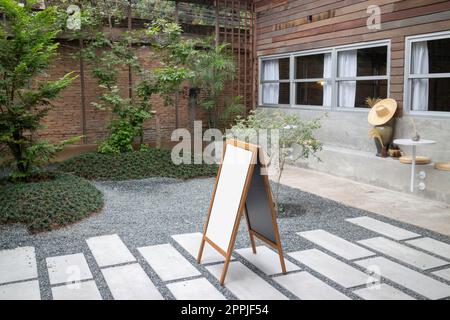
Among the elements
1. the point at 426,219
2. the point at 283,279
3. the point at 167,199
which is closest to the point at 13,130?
the point at 167,199

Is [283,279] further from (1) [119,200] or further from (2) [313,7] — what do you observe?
(2) [313,7]

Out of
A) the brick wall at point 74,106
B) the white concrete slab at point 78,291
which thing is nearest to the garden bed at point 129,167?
the brick wall at point 74,106

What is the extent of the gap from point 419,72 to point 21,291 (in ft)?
19.2

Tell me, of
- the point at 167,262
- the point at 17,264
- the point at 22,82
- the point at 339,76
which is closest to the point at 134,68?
the point at 22,82

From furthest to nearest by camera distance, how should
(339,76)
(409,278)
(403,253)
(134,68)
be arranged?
(134,68), (339,76), (403,253), (409,278)

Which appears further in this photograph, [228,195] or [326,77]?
[326,77]

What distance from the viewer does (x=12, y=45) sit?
18.5 feet

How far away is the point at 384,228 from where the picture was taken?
470cm

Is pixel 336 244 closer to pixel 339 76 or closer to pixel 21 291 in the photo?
pixel 21 291

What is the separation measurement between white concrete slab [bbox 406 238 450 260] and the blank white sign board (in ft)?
6.52

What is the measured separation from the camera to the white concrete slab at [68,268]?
10.9ft

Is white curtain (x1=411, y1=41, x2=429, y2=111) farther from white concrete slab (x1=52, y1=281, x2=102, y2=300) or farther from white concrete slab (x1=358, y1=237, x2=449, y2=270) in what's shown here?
white concrete slab (x1=52, y1=281, x2=102, y2=300)

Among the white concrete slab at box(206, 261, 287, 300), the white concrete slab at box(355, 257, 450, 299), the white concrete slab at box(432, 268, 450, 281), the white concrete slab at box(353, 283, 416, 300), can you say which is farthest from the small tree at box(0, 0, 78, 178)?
the white concrete slab at box(432, 268, 450, 281)

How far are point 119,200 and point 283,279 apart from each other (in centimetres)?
322
